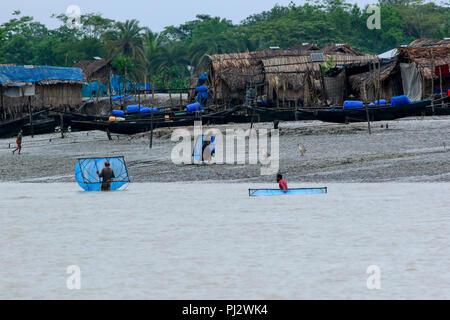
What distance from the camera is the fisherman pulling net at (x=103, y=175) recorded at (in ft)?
67.1

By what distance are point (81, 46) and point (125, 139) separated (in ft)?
117

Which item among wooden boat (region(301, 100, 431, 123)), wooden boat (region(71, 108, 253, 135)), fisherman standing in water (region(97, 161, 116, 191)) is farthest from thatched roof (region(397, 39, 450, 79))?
fisherman standing in water (region(97, 161, 116, 191))

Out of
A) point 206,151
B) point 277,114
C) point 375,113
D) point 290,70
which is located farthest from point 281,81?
point 206,151

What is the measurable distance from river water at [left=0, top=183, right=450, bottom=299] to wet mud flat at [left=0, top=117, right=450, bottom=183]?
1.60 metres

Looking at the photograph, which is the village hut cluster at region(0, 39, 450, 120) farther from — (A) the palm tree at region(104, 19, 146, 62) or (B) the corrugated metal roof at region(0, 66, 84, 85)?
(A) the palm tree at region(104, 19, 146, 62)

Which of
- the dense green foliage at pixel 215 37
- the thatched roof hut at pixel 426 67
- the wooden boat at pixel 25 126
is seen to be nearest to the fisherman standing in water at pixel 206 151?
the wooden boat at pixel 25 126

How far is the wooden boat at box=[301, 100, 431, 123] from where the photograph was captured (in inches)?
1210

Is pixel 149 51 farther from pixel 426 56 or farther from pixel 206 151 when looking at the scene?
pixel 206 151

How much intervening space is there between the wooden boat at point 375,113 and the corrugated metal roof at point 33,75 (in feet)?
63.0

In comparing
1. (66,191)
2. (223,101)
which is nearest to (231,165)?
(66,191)

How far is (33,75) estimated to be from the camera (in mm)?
43625

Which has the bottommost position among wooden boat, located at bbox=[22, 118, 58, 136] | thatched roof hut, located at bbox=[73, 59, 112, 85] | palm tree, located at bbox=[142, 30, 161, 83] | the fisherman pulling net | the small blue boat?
the small blue boat

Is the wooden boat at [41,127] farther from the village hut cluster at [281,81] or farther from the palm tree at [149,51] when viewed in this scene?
the palm tree at [149,51]

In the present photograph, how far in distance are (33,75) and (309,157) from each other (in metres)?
24.7
